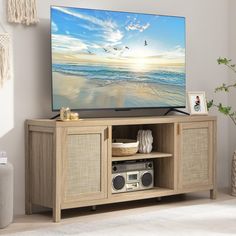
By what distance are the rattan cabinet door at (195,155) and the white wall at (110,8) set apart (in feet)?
2.18

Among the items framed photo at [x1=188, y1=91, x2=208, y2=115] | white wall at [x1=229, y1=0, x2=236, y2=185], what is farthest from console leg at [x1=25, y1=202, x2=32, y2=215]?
white wall at [x1=229, y1=0, x2=236, y2=185]

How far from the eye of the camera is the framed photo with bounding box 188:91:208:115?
563 centimetres

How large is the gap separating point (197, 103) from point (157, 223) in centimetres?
155

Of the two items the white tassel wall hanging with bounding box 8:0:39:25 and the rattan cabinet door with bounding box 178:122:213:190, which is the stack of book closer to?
the white tassel wall hanging with bounding box 8:0:39:25

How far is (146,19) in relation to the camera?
5430mm

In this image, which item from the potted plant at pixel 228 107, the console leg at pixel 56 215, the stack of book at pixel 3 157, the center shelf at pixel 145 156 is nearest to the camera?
the stack of book at pixel 3 157

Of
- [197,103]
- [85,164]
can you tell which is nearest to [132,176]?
[85,164]

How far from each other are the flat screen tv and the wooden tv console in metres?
0.28

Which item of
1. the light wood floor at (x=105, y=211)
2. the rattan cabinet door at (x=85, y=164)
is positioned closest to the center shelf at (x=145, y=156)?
the rattan cabinet door at (x=85, y=164)

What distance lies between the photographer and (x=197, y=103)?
18.6 feet

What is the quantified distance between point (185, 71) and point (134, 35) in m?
0.71

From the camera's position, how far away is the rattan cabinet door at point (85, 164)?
4.68 m

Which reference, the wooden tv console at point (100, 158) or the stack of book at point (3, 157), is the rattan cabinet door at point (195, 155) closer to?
the wooden tv console at point (100, 158)

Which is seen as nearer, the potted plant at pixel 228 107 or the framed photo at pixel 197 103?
the framed photo at pixel 197 103
